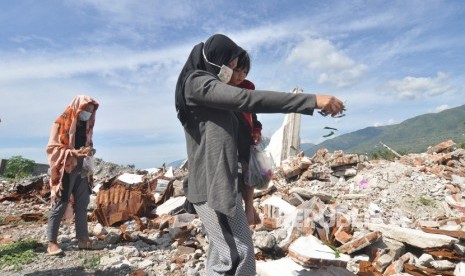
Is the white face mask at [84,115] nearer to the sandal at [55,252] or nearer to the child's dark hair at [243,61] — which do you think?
the sandal at [55,252]

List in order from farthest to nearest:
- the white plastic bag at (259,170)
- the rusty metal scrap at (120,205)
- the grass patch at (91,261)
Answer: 1. the rusty metal scrap at (120,205)
2. the grass patch at (91,261)
3. the white plastic bag at (259,170)

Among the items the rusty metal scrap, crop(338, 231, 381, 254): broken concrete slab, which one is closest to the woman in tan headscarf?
the rusty metal scrap

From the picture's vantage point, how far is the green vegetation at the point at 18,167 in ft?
50.7

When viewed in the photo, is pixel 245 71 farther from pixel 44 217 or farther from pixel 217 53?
pixel 44 217

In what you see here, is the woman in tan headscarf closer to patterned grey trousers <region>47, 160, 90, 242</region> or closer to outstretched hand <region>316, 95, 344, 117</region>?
patterned grey trousers <region>47, 160, 90, 242</region>

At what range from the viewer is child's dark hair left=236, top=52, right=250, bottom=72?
2.19 meters

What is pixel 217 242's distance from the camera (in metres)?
2.15

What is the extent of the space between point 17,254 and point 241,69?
3.96m

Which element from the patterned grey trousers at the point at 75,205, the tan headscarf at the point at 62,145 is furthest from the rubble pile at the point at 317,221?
the tan headscarf at the point at 62,145

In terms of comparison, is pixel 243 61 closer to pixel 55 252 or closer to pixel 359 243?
pixel 359 243

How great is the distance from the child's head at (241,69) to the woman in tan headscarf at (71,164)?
2915mm

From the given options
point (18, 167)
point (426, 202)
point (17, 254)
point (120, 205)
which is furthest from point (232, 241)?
point (18, 167)

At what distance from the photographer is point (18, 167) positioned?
621 inches

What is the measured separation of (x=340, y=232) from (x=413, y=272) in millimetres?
929
